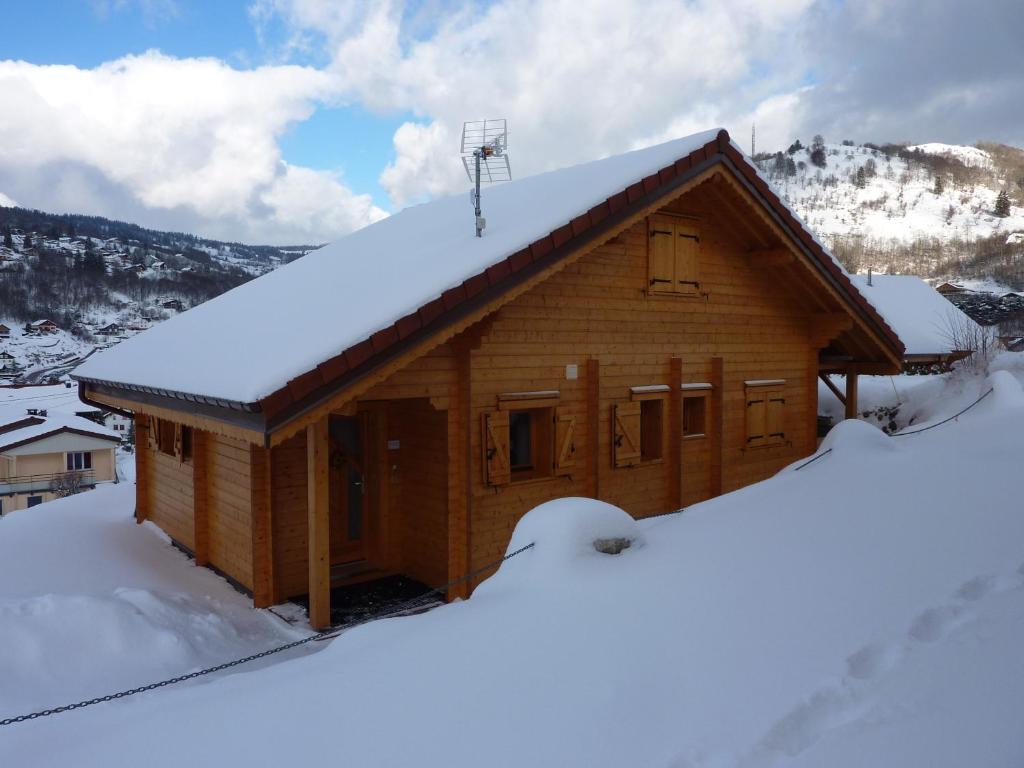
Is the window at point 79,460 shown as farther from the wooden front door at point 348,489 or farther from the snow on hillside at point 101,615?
the wooden front door at point 348,489

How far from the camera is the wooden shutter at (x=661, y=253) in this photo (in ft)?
30.8

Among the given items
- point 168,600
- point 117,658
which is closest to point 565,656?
point 117,658

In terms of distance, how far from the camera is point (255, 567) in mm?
7324

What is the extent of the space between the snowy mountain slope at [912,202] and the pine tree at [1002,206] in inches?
20.0

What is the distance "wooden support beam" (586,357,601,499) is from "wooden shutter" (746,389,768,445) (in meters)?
3.23

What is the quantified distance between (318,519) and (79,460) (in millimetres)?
42603

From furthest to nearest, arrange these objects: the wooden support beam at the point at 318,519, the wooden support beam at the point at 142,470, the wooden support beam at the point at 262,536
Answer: the wooden support beam at the point at 142,470 < the wooden support beam at the point at 262,536 < the wooden support beam at the point at 318,519

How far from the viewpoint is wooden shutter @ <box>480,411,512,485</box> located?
7.93 m

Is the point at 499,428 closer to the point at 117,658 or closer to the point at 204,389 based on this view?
the point at 204,389

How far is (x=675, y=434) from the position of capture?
997cm

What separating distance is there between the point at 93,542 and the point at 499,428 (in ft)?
18.1

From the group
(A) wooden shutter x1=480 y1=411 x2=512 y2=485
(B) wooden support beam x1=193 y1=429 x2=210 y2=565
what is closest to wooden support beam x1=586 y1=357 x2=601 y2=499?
(A) wooden shutter x1=480 y1=411 x2=512 y2=485

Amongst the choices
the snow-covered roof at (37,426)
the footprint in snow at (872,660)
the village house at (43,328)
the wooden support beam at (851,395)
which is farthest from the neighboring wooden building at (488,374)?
the village house at (43,328)

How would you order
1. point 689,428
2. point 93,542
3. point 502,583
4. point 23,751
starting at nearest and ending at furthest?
point 23,751
point 502,583
point 93,542
point 689,428
